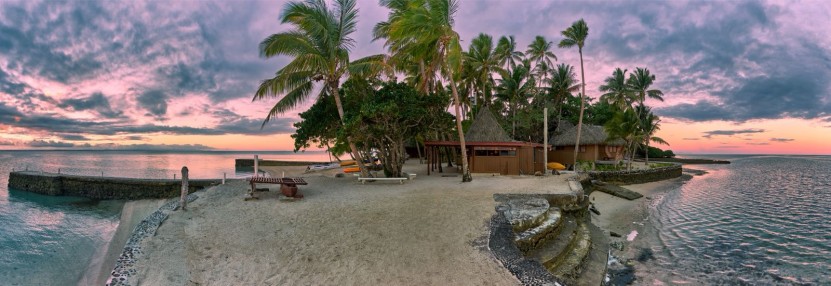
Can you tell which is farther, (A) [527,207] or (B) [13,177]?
(B) [13,177]

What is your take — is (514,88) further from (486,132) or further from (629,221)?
(629,221)

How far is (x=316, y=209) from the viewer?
877 centimetres

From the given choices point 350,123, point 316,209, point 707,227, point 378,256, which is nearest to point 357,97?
point 350,123

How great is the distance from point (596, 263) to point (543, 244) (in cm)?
142

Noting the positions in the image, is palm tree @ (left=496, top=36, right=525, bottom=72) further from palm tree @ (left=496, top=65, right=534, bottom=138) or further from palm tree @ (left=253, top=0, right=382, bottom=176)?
palm tree @ (left=253, top=0, right=382, bottom=176)

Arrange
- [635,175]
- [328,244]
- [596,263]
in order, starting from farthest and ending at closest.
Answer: [635,175] → [596,263] → [328,244]

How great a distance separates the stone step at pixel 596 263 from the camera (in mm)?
6906

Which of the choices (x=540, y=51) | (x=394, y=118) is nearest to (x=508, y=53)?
(x=540, y=51)

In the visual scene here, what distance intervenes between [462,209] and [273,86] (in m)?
9.64

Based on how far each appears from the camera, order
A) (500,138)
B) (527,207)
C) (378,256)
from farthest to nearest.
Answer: (500,138) < (527,207) < (378,256)

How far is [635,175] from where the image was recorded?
77.4 ft

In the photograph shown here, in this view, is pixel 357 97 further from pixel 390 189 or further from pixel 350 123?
pixel 390 189

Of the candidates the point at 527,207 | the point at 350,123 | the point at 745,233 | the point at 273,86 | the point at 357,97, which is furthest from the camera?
the point at 357,97

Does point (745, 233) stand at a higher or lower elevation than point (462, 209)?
lower
